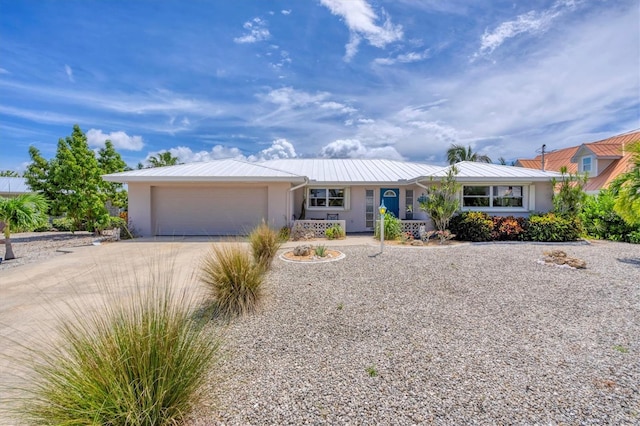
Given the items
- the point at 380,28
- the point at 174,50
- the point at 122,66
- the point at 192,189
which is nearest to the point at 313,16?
the point at 380,28

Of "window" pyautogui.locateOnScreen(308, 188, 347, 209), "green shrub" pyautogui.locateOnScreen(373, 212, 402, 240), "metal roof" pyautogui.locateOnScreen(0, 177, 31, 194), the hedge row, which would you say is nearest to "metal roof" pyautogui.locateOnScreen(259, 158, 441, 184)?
"window" pyautogui.locateOnScreen(308, 188, 347, 209)

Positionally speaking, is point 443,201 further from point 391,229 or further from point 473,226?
point 391,229

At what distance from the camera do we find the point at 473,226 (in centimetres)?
1356

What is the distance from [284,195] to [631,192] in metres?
13.0

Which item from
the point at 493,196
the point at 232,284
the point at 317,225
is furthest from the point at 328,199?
the point at 232,284

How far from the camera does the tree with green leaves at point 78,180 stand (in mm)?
16109

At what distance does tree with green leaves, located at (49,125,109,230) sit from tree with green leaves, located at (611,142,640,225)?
75.5ft

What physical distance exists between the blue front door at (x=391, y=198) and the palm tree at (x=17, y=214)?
1568cm

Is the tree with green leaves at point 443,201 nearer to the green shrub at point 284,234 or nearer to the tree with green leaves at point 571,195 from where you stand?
the tree with green leaves at point 571,195

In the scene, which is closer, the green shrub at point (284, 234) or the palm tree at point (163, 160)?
the green shrub at point (284, 234)

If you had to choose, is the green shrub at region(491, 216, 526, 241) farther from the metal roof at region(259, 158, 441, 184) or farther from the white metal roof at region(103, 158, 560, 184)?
the metal roof at region(259, 158, 441, 184)

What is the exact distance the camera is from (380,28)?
11609 millimetres

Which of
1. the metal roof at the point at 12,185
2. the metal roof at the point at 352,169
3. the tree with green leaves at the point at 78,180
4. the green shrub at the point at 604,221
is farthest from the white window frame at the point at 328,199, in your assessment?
the metal roof at the point at 12,185

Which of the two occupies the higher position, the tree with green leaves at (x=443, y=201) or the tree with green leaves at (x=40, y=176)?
the tree with green leaves at (x=40, y=176)
